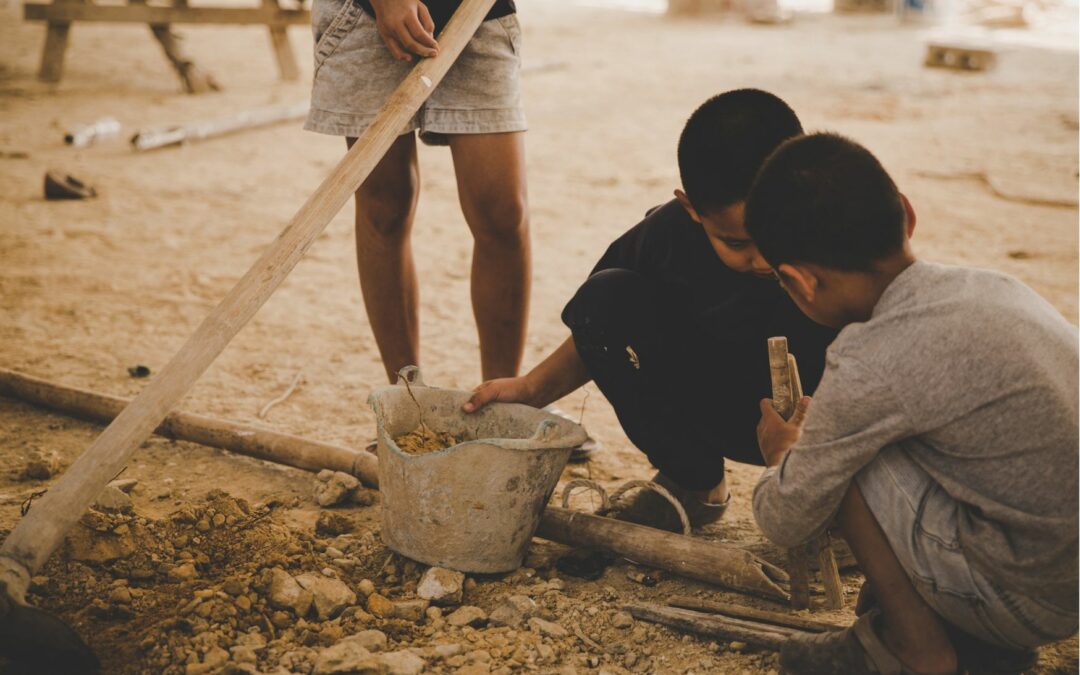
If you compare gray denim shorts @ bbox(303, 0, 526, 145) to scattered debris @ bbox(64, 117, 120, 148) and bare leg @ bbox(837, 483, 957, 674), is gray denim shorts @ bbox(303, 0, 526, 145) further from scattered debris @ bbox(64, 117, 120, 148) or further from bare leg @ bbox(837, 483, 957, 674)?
scattered debris @ bbox(64, 117, 120, 148)

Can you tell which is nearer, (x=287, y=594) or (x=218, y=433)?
(x=287, y=594)

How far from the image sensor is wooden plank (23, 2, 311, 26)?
7.89 metres

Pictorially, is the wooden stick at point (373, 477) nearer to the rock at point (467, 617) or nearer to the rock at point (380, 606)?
the rock at point (467, 617)

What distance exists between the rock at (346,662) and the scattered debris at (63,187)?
4.05 meters

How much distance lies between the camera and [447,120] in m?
2.44

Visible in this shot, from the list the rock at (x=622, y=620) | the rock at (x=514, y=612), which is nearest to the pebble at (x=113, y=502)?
the rock at (x=514, y=612)

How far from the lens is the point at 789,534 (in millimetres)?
1725

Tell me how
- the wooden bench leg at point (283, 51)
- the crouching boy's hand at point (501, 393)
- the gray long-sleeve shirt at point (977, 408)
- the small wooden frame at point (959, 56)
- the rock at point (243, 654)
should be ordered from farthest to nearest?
the small wooden frame at point (959, 56) < the wooden bench leg at point (283, 51) < the crouching boy's hand at point (501, 393) < the rock at point (243, 654) < the gray long-sleeve shirt at point (977, 408)

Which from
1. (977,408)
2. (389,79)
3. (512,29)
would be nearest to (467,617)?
(977,408)

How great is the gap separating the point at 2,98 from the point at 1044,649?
775 cm

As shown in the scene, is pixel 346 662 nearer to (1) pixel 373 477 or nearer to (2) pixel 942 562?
(1) pixel 373 477

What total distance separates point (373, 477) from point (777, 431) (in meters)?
1.05

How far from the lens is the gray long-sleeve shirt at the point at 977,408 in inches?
60.1

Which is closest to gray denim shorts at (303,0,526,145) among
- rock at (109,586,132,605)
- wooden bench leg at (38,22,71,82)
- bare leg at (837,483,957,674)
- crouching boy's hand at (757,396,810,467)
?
crouching boy's hand at (757,396,810,467)
